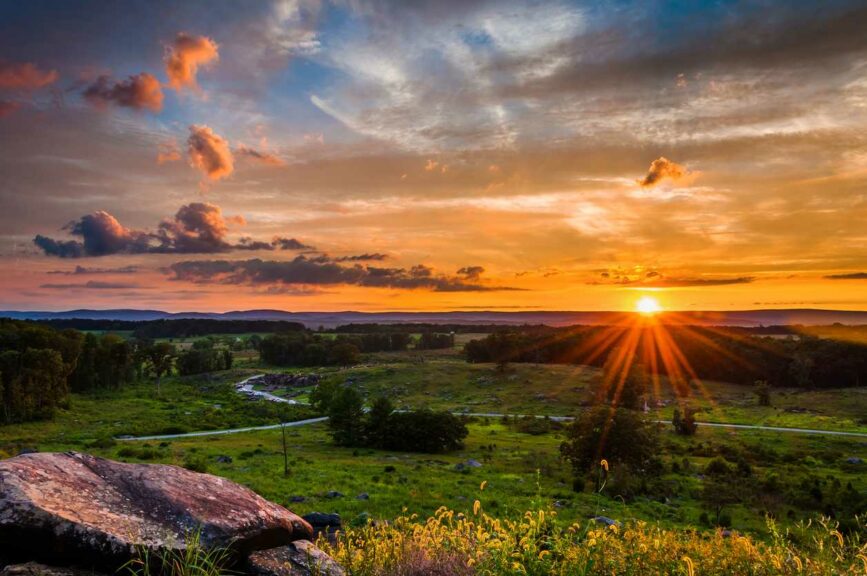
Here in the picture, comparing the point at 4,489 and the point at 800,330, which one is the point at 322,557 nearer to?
the point at 4,489

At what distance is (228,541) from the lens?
9312 millimetres

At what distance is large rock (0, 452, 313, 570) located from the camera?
7.77 meters

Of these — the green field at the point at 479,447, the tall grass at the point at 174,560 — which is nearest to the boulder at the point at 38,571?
the tall grass at the point at 174,560

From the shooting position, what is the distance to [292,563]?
992 cm

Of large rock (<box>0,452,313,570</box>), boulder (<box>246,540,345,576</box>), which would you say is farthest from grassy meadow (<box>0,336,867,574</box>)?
large rock (<box>0,452,313,570</box>)

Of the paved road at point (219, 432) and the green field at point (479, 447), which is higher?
the green field at point (479, 447)

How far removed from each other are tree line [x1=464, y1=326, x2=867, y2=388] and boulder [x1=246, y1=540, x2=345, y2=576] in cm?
14005

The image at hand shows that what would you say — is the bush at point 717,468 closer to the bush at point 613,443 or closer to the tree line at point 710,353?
the bush at point 613,443

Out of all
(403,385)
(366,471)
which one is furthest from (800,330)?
(366,471)

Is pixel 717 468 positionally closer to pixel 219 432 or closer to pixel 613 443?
pixel 613 443

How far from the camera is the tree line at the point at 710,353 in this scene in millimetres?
129000

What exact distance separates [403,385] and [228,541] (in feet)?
445

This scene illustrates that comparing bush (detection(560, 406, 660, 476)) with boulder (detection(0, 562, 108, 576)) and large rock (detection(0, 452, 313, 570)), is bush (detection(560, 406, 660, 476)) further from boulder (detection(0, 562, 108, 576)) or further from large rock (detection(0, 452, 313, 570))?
boulder (detection(0, 562, 108, 576))

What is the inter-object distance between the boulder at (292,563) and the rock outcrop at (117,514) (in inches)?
8.1
